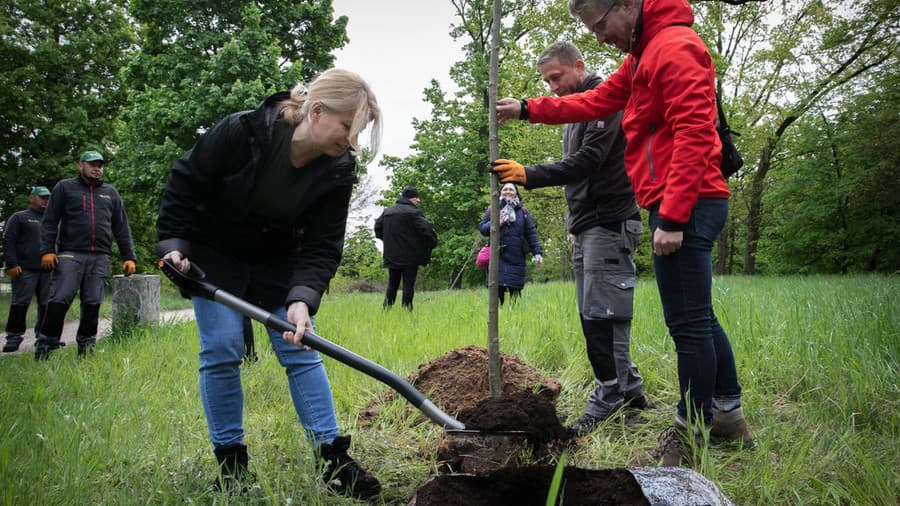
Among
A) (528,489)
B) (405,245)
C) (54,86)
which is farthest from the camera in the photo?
(54,86)

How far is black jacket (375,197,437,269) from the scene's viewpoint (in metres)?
7.75

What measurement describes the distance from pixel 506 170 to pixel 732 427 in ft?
4.84

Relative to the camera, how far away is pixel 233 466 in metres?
2.17

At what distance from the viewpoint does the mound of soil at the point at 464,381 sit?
3.15 metres

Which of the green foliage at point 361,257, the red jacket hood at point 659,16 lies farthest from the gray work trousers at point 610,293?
the green foliage at point 361,257

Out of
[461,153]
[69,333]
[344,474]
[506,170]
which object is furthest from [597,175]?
[461,153]

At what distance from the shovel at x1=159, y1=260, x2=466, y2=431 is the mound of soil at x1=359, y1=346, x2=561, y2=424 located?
102 cm

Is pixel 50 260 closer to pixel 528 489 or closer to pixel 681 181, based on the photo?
pixel 528 489

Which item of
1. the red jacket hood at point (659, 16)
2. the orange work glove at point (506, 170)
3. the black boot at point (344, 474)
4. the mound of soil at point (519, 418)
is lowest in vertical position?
the black boot at point (344, 474)

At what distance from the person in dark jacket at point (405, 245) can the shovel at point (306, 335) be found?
216 inches

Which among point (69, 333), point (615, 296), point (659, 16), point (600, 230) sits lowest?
point (69, 333)

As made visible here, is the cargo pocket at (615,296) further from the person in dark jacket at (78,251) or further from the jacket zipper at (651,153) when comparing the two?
the person in dark jacket at (78,251)

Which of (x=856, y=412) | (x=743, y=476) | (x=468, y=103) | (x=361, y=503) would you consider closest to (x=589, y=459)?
(x=743, y=476)

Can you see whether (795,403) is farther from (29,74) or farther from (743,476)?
(29,74)
